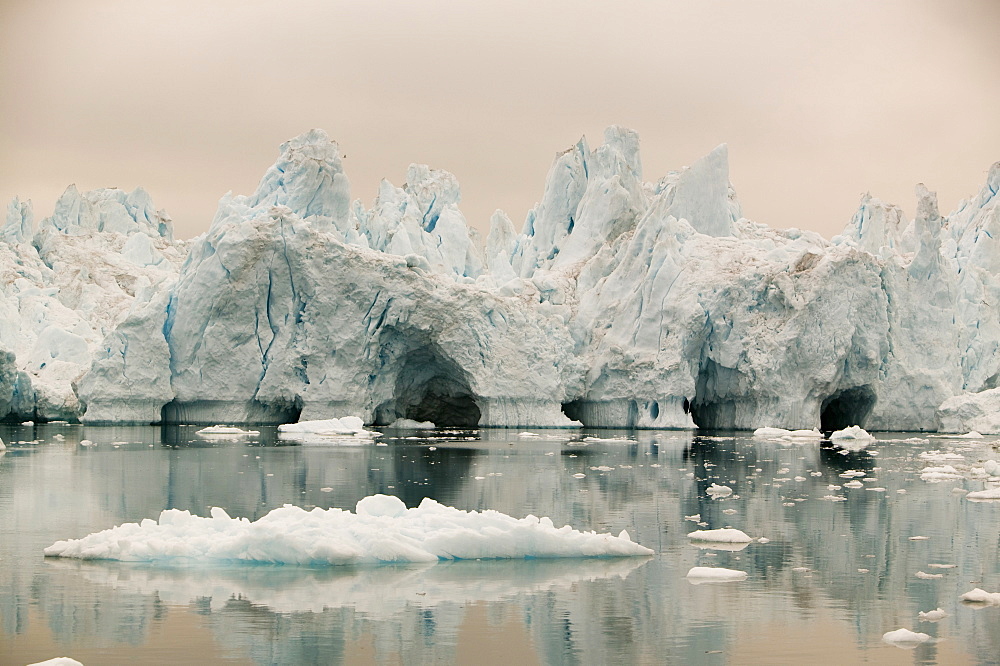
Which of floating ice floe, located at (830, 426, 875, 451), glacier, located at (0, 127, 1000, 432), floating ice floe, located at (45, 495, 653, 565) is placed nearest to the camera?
floating ice floe, located at (45, 495, 653, 565)

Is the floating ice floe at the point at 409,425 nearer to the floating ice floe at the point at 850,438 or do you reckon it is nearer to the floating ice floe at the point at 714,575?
the floating ice floe at the point at 850,438

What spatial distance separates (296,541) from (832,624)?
3754mm

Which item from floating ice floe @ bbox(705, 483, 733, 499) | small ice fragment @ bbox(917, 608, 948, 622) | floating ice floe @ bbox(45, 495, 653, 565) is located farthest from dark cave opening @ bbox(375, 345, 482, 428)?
small ice fragment @ bbox(917, 608, 948, 622)

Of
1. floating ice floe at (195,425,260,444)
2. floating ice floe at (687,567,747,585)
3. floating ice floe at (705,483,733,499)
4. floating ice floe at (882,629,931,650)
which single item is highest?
floating ice floe at (195,425,260,444)

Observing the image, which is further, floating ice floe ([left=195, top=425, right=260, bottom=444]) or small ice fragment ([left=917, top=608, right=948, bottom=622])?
floating ice floe ([left=195, top=425, right=260, bottom=444])

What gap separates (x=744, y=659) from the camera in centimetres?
597

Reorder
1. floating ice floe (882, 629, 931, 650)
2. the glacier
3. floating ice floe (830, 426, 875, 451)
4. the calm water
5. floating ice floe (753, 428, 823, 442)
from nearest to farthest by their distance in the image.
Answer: the calm water < floating ice floe (882, 629, 931, 650) < floating ice floe (830, 426, 875, 451) < floating ice floe (753, 428, 823, 442) < the glacier

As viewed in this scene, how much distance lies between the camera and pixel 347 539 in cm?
845

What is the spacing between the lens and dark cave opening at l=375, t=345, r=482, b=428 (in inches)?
1257

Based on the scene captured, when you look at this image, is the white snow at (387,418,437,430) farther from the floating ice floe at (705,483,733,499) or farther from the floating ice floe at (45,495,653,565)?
the floating ice floe at (45,495,653,565)

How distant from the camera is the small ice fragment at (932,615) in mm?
6891

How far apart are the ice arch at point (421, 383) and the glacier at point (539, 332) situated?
0.09 metres

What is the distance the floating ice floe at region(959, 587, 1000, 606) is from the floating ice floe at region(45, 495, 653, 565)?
2.47 meters

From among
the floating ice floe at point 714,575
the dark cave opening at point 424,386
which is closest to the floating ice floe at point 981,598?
the floating ice floe at point 714,575
